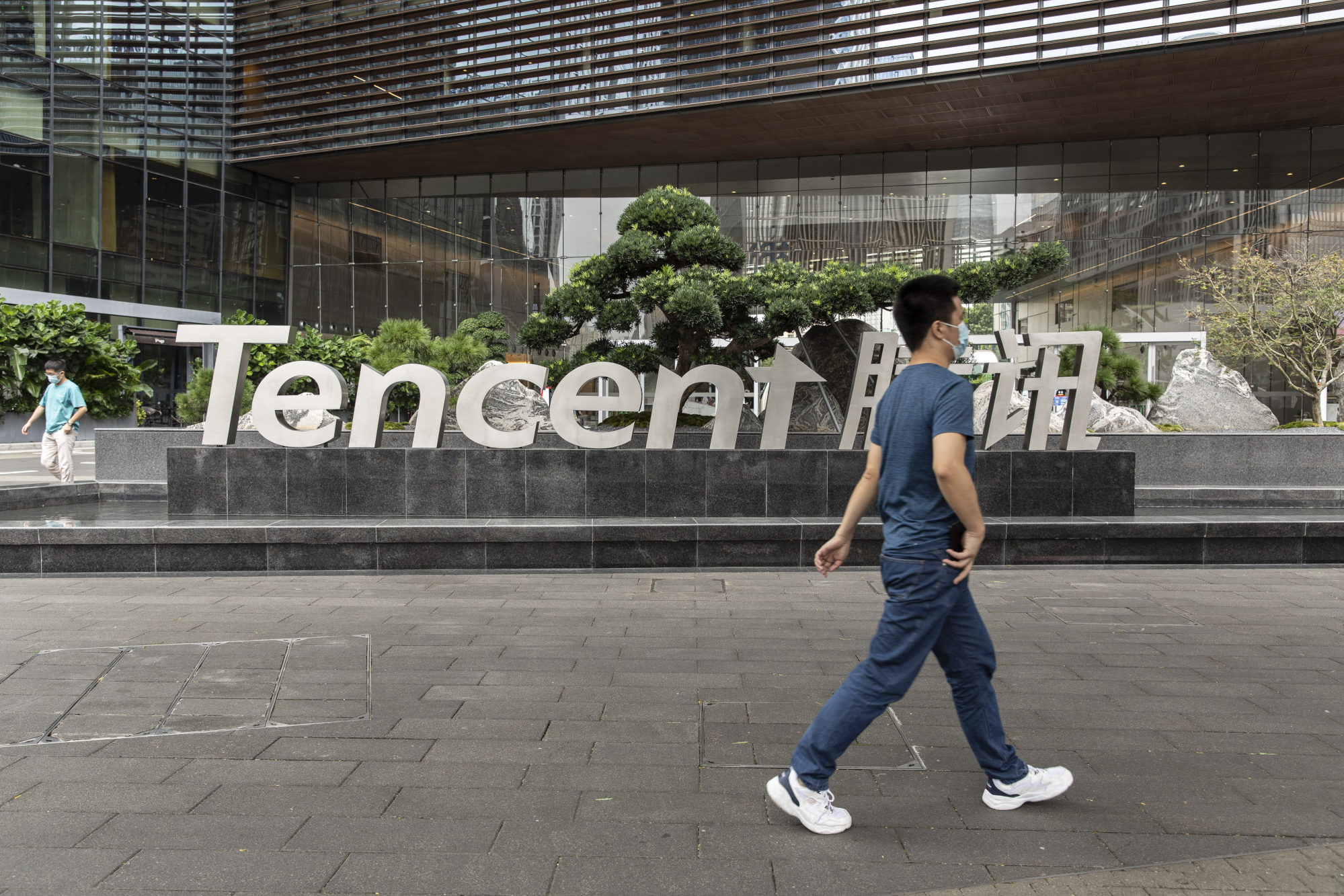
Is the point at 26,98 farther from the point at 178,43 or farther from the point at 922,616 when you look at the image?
the point at 922,616

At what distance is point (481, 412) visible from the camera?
9836mm

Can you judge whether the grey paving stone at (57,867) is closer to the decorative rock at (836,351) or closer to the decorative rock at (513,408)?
the decorative rock at (513,408)

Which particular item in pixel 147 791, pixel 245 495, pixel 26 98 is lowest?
pixel 147 791

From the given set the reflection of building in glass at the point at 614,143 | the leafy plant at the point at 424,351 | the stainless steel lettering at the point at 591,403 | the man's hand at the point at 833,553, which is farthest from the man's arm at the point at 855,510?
the reflection of building in glass at the point at 614,143

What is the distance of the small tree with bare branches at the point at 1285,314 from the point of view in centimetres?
2061

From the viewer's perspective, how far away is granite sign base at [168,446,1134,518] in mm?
9680

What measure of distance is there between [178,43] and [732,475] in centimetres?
2886

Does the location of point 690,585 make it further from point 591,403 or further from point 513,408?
point 513,408

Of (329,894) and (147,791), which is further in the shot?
(147,791)

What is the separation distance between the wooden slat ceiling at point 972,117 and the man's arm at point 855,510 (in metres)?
21.9

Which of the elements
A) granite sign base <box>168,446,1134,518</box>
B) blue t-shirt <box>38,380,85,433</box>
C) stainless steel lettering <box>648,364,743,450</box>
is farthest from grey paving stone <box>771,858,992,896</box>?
blue t-shirt <box>38,380,85,433</box>

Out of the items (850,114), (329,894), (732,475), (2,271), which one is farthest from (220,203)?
(329,894)

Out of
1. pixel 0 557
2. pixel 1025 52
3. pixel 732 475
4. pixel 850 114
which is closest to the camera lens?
pixel 0 557

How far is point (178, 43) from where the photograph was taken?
98.7 ft
